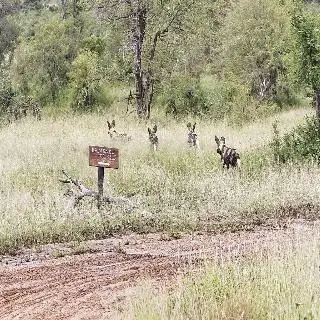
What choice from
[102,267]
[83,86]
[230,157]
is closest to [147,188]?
[230,157]

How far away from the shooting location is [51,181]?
12430 mm

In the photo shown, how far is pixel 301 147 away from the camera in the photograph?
14180 millimetres

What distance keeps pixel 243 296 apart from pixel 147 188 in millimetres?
6476

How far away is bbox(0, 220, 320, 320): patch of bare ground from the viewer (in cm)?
617

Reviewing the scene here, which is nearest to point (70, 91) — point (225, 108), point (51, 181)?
point (225, 108)

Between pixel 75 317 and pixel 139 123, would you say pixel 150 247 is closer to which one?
pixel 75 317

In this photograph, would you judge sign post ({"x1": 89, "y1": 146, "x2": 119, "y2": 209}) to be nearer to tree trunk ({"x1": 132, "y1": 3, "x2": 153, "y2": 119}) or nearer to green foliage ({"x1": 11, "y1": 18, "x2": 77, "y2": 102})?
tree trunk ({"x1": 132, "y1": 3, "x2": 153, "y2": 119})

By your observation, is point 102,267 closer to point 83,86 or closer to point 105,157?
point 105,157

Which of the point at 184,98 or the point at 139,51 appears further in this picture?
the point at 184,98

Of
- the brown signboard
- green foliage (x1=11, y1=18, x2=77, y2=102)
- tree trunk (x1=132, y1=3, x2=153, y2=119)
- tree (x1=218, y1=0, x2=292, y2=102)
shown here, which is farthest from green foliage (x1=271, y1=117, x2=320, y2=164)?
green foliage (x1=11, y1=18, x2=77, y2=102)

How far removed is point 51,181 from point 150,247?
4.41 m

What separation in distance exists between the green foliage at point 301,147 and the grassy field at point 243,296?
301 inches

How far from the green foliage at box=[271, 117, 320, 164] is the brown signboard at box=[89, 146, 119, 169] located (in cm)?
436

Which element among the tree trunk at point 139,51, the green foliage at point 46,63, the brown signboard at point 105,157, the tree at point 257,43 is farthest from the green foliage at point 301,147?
the green foliage at point 46,63
